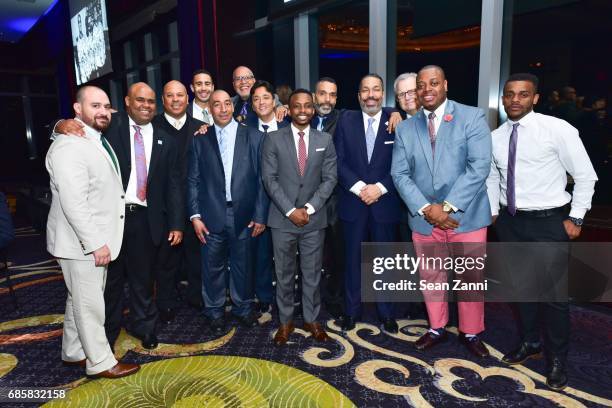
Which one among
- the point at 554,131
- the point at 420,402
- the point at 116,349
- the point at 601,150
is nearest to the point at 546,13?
the point at 601,150

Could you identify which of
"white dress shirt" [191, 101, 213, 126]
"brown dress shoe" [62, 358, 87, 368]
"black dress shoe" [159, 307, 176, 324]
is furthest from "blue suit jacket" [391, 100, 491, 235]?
"brown dress shoe" [62, 358, 87, 368]

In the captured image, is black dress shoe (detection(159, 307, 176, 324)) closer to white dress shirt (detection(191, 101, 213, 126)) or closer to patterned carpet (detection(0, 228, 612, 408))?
patterned carpet (detection(0, 228, 612, 408))

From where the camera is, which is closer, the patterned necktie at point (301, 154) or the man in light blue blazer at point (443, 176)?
the man in light blue blazer at point (443, 176)

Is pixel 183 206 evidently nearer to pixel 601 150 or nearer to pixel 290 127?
pixel 290 127

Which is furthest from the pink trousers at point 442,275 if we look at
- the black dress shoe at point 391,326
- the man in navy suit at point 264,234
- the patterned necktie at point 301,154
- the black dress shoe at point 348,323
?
the man in navy suit at point 264,234

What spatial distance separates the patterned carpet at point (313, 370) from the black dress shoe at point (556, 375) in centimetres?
5

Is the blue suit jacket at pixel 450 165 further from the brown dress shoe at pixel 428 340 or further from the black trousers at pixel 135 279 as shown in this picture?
the black trousers at pixel 135 279

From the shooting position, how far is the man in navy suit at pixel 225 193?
298 cm

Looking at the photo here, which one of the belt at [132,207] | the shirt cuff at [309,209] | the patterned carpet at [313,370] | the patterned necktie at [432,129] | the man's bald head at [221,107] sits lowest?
the patterned carpet at [313,370]

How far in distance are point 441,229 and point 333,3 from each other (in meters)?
3.12

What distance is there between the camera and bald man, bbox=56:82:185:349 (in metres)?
2.76

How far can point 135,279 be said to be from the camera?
291cm

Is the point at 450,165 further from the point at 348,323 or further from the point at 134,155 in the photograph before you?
the point at 134,155

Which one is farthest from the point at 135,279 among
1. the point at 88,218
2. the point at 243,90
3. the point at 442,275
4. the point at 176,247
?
the point at 442,275
